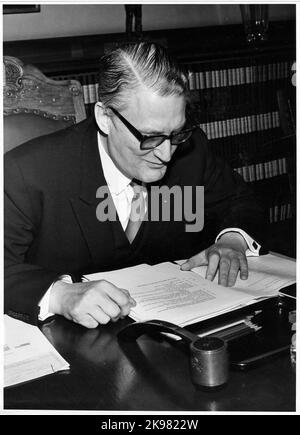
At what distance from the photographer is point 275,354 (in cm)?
107

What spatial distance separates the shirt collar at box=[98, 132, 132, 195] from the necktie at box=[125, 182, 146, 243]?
0.27 feet

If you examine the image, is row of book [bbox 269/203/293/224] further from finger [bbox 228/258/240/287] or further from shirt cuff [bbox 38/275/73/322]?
shirt cuff [bbox 38/275/73/322]

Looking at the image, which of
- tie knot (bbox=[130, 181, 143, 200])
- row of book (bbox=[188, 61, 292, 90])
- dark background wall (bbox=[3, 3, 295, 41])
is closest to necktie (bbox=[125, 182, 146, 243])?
tie knot (bbox=[130, 181, 143, 200])

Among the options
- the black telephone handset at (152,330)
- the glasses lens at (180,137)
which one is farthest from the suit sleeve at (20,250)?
the glasses lens at (180,137)

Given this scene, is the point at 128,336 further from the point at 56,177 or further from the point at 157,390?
the point at 56,177

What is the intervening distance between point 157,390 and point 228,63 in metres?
2.27

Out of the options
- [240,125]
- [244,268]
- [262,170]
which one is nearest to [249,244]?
[244,268]

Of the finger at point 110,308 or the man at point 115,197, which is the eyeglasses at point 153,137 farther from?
the finger at point 110,308

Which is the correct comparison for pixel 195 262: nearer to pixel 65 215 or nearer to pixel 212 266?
pixel 212 266

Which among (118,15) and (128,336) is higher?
(118,15)

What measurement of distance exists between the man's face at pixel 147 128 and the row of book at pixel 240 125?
1358mm

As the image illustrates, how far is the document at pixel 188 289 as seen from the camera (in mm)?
1205

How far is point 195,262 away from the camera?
1.50 m

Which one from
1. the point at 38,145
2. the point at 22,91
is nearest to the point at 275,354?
the point at 38,145
